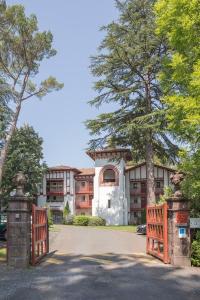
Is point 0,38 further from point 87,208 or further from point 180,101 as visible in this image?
point 87,208

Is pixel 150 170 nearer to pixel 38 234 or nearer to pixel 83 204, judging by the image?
pixel 38 234

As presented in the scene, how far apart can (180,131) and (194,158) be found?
1.22 metres

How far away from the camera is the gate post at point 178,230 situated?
13.4 meters

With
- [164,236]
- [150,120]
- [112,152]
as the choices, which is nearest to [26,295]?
[164,236]

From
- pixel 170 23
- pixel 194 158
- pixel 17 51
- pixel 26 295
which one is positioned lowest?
pixel 26 295

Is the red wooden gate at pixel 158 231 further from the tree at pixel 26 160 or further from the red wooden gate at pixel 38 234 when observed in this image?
the tree at pixel 26 160

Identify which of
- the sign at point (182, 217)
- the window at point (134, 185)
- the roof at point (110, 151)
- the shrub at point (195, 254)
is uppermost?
the roof at point (110, 151)

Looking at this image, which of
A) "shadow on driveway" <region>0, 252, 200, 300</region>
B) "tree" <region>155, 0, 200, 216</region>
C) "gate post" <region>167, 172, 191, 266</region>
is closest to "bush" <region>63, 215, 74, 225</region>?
"tree" <region>155, 0, 200, 216</region>

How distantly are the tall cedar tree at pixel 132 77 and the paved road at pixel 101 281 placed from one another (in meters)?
18.8

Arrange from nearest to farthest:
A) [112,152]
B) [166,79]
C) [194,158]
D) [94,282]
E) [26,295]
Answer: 1. [26,295]
2. [94,282]
3. [194,158]
4. [166,79]
5. [112,152]

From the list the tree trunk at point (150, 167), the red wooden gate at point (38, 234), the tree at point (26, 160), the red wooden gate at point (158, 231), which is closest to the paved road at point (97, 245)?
the red wooden gate at point (158, 231)

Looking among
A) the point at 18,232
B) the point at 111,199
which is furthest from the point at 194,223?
the point at 111,199

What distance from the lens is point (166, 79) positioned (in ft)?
54.5

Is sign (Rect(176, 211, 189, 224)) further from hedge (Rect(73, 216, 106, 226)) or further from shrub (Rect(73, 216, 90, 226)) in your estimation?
shrub (Rect(73, 216, 90, 226))
